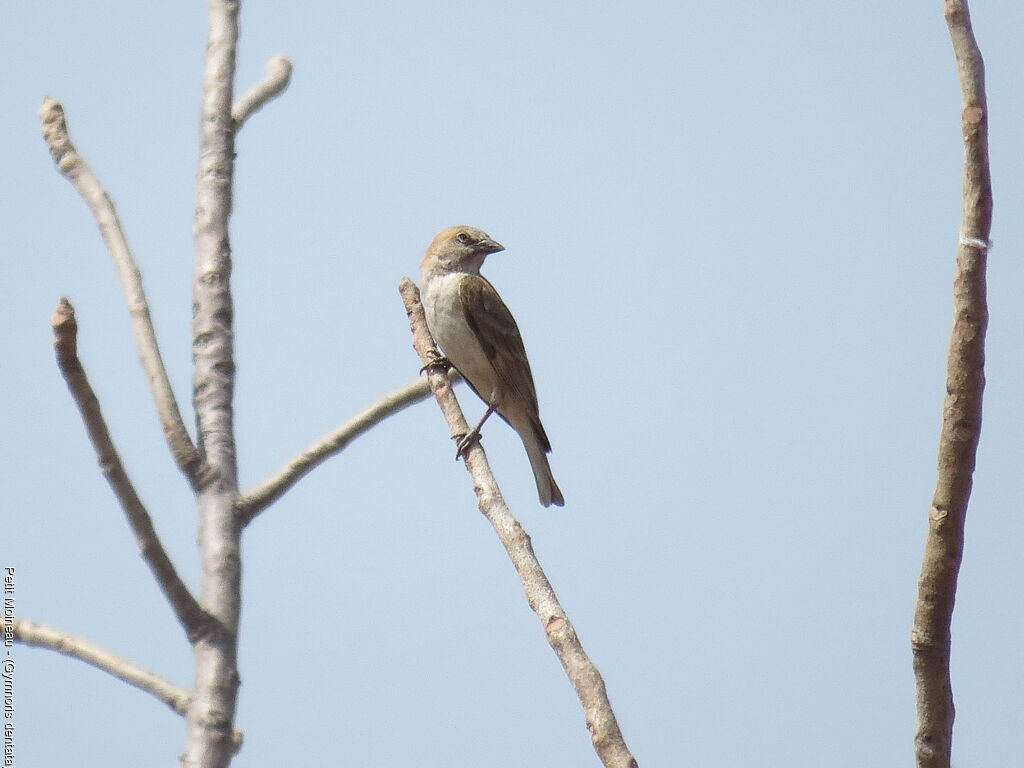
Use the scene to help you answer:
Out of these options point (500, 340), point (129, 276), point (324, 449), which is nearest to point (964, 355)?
point (324, 449)

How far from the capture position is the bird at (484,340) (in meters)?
8.18

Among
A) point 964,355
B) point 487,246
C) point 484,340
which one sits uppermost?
point 487,246

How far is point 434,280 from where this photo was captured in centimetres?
866

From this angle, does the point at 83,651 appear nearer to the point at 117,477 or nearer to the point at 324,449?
the point at 117,477

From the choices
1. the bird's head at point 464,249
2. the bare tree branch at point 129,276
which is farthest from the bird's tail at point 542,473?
the bare tree branch at point 129,276

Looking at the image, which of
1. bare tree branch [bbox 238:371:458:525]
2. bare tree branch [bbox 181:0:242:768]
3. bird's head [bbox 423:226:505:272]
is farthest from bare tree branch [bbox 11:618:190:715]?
bird's head [bbox 423:226:505:272]

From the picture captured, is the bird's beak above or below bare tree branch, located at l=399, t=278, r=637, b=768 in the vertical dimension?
above

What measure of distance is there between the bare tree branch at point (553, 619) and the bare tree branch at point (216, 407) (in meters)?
0.78

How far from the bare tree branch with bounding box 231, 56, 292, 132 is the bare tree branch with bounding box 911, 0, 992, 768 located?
2467 millimetres

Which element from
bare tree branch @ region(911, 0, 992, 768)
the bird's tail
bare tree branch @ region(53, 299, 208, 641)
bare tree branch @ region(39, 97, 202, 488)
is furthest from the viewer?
the bird's tail

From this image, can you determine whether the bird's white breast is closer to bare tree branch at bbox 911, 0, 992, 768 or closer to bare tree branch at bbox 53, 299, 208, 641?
bare tree branch at bbox 53, 299, 208, 641

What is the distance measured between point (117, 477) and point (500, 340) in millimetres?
5544

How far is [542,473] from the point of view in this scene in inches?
332

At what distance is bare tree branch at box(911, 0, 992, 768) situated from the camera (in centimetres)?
228
